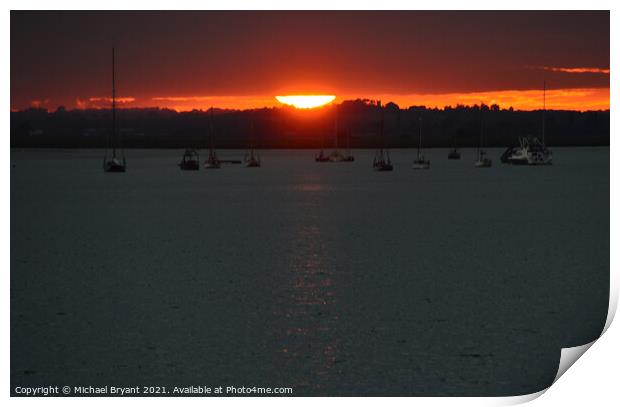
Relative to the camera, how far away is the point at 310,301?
12258 millimetres

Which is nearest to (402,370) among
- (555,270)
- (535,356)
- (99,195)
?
(535,356)

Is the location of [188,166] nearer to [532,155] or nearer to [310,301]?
[532,155]

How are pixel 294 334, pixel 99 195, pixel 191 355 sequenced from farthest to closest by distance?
pixel 99 195, pixel 294 334, pixel 191 355

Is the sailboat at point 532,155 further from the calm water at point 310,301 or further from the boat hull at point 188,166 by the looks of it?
the calm water at point 310,301

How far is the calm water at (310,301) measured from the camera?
9.00 metres

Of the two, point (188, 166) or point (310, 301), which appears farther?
point (188, 166)

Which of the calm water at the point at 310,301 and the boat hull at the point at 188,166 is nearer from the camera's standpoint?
the calm water at the point at 310,301

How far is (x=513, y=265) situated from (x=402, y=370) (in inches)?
287

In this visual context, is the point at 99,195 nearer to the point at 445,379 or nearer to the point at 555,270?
the point at 555,270

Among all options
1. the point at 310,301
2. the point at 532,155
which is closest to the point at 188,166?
the point at 532,155

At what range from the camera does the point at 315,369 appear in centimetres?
894

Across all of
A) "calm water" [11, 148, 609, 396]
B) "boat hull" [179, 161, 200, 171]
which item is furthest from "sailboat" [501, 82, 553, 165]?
"calm water" [11, 148, 609, 396]

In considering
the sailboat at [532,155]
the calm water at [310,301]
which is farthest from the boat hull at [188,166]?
the calm water at [310,301]
